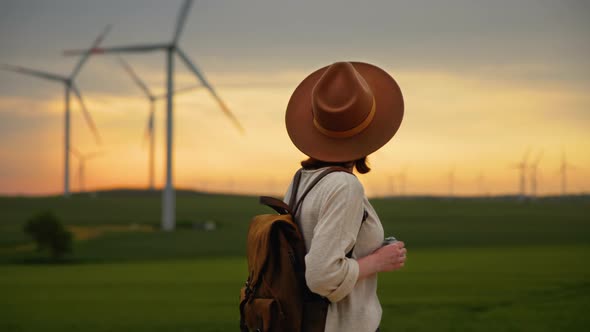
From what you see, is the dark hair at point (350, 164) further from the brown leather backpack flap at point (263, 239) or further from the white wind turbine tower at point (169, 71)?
the white wind turbine tower at point (169, 71)

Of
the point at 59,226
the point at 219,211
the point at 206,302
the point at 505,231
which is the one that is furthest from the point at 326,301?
the point at 219,211

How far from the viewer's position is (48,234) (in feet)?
92.0

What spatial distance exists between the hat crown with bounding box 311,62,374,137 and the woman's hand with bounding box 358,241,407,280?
0.49 metres

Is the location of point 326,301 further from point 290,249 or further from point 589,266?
point 589,266

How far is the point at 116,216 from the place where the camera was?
57219mm

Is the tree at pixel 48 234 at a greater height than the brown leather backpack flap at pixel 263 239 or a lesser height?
lesser

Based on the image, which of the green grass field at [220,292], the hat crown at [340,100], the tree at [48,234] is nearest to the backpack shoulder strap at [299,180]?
the hat crown at [340,100]

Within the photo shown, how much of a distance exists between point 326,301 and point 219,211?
211 feet

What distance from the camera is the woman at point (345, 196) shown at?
2.79 m

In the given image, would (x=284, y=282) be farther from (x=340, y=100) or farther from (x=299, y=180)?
(x=340, y=100)

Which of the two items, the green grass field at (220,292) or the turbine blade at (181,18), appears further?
the turbine blade at (181,18)

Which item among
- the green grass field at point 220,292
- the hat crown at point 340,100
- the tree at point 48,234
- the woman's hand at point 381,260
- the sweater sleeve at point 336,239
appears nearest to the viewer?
the sweater sleeve at point 336,239

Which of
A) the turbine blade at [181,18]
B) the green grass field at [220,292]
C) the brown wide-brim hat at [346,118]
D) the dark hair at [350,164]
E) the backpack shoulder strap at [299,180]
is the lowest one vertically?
the green grass field at [220,292]

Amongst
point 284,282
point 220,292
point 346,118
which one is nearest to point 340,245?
point 284,282
